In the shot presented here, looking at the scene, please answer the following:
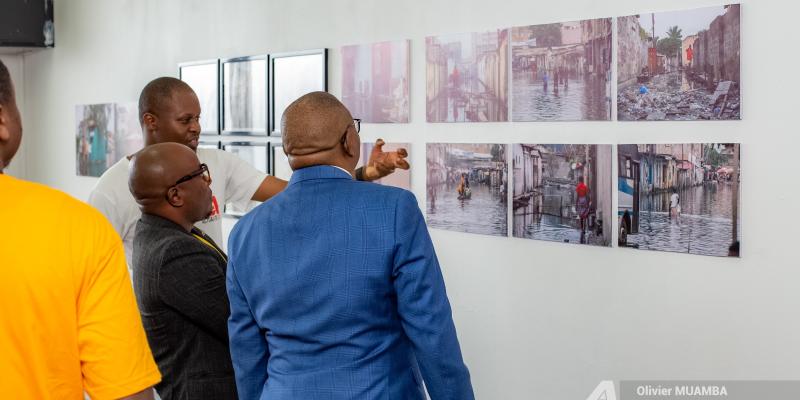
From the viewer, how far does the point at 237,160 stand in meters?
3.75

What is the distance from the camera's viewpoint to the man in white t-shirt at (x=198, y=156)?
322 cm

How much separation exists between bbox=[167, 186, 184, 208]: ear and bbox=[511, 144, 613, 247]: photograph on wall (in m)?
1.68

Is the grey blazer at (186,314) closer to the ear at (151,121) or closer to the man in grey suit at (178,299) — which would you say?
the man in grey suit at (178,299)

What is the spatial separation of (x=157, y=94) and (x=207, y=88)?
1961mm

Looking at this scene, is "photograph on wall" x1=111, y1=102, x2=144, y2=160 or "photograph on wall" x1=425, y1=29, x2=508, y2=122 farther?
"photograph on wall" x1=111, y1=102, x2=144, y2=160

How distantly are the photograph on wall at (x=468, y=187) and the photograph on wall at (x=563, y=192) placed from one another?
9 cm

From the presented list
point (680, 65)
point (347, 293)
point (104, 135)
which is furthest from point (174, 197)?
point (104, 135)

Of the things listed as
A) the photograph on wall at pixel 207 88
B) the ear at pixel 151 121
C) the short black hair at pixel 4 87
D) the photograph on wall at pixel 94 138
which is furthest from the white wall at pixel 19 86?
the short black hair at pixel 4 87

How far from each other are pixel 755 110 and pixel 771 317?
2.49 feet

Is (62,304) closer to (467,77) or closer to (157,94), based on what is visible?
(157,94)

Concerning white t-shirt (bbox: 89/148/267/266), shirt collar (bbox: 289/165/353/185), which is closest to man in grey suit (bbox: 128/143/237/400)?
shirt collar (bbox: 289/165/353/185)

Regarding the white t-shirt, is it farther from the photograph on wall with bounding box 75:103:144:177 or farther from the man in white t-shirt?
the photograph on wall with bounding box 75:103:144:177

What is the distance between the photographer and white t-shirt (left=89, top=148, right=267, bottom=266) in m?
3.23

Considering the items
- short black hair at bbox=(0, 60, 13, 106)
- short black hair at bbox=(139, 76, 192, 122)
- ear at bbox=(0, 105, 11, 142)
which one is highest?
short black hair at bbox=(139, 76, 192, 122)
